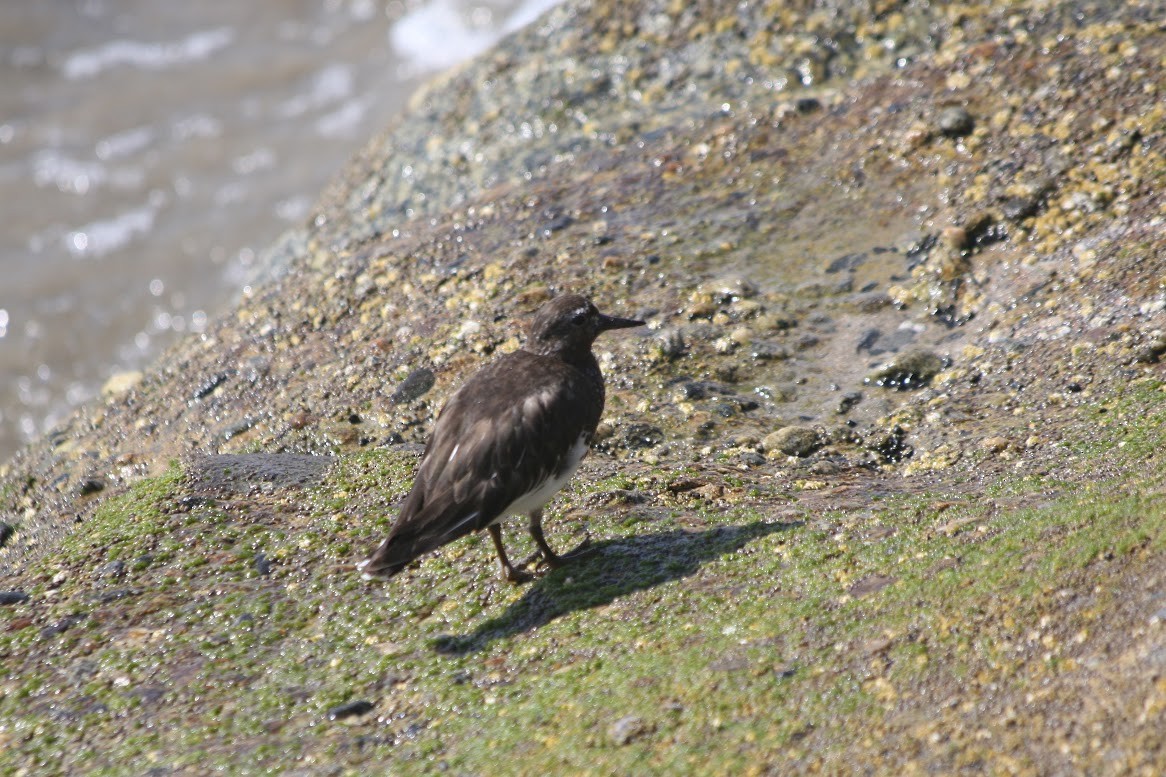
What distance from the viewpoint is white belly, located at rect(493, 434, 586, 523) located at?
5.10 m

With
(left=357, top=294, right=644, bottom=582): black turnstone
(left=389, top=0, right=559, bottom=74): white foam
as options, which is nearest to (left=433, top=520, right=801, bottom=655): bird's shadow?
(left=357, top=294, right=644, bottom=582): black turnstone

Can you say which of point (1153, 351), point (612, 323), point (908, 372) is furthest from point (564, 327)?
point (1153, 351)

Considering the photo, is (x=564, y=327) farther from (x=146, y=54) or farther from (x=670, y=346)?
(x=146, y=54)

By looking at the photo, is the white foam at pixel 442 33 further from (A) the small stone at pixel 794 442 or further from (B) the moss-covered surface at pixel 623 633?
(B) the moss-covered surface at pixel 623 633

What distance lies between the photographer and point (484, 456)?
203 inches

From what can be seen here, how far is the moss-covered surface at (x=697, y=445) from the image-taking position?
4.02 meters

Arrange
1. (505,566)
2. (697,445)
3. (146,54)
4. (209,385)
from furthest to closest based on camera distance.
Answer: (146,54)
(209,385)
(697,445)
(505,566)

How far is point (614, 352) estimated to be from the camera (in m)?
7.07

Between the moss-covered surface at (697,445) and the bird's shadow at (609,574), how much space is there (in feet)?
0.08

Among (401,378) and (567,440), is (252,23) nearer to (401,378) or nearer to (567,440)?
(401,378)

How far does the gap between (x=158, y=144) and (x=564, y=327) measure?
14.0 metres

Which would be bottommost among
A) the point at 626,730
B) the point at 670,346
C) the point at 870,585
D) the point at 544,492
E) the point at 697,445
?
the point at 870,585

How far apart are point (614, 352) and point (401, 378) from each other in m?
1.37

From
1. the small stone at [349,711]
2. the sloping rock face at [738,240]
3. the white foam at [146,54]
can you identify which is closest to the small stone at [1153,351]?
the sloping rock face at [738,240]
